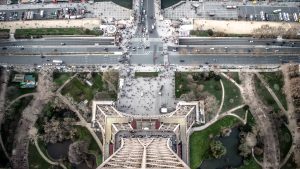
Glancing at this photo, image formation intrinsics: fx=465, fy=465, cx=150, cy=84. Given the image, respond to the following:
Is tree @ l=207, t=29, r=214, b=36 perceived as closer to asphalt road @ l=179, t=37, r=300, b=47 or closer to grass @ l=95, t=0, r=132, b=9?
asphalt road @ l=179, t=37, r=300, b=47

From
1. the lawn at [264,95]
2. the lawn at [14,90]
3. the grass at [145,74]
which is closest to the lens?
the lawn at [264,95]

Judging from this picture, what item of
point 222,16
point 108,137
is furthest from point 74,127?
point 222,16

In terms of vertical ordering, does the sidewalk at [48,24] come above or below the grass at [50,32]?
above

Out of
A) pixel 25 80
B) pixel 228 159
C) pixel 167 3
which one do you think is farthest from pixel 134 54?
pixel 228 159

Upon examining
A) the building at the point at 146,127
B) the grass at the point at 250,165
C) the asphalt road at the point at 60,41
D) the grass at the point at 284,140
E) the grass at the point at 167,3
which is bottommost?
the grass at the point at 250,165

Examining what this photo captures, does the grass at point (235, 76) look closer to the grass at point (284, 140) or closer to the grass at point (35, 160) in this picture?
the grass at point (284, 140)

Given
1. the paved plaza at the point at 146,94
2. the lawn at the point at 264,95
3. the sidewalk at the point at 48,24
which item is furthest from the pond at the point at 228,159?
the sidewalk at the point at 48,24

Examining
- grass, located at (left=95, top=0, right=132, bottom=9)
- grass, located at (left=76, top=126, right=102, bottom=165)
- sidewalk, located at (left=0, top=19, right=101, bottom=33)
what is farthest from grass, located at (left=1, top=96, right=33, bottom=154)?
grass, located at (left=95, top=0, right=132, bottom=9)

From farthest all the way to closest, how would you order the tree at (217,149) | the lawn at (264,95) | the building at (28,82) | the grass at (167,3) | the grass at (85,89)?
the grass at (167,3)
the building at (28,82)
the grass at (85,89)
the lawn at (264,95)
the tree at (217,149)
